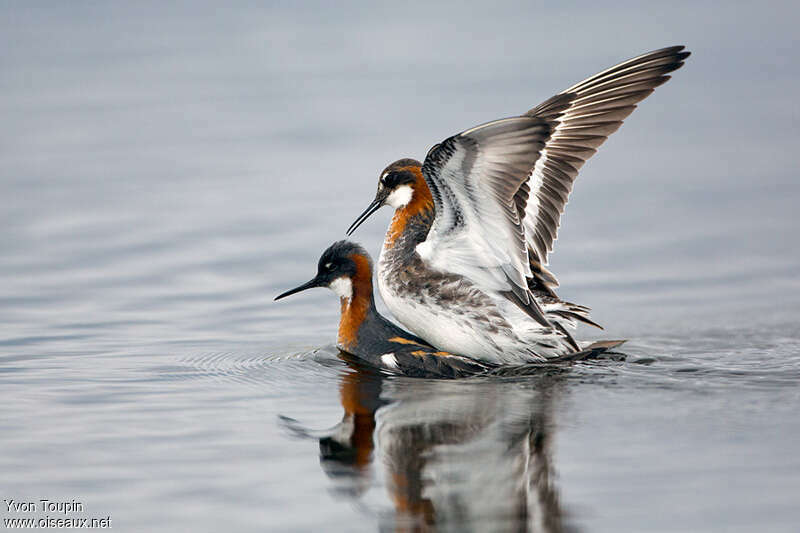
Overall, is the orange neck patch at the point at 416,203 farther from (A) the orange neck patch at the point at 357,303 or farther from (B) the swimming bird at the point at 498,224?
(A) the orange neck patch at the point at 357,303

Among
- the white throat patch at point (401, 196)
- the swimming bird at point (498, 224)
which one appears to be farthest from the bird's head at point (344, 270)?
the white throat patch at point (401, 196)

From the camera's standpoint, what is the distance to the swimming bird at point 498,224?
782cm

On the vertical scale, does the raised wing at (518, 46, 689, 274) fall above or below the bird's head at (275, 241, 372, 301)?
above

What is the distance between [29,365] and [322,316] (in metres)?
2.86

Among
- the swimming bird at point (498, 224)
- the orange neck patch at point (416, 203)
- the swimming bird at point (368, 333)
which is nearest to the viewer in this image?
the swimming bird at point (498, 224)

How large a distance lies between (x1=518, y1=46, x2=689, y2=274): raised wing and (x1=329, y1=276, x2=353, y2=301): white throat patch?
1.50 meters

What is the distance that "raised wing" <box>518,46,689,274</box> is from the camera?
9.00 m

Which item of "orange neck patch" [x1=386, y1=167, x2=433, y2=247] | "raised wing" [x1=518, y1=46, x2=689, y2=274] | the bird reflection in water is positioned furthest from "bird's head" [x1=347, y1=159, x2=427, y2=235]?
the bird reflection in water

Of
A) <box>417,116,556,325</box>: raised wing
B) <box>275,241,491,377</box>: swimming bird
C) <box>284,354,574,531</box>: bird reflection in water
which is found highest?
<box>417,116,556,325</box>: raised wing

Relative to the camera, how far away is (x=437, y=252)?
8641 millimetres

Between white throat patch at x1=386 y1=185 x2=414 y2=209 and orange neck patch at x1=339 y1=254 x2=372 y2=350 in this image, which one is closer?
orange neck patch at x1=339 y1=254 x2=372 y2=350

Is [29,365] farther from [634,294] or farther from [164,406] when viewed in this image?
[634,294]

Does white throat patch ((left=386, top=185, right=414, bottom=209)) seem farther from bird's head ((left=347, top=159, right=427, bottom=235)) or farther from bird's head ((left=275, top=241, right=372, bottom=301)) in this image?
bird's head ((left=275, top=241, right=372, bottom=301))

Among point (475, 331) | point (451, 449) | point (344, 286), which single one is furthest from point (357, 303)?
point (451, 449)
